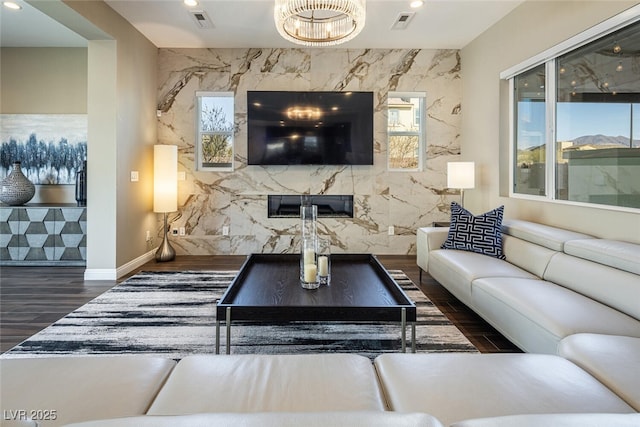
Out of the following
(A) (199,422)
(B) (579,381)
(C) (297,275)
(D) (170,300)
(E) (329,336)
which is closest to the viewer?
(A) (199,422)

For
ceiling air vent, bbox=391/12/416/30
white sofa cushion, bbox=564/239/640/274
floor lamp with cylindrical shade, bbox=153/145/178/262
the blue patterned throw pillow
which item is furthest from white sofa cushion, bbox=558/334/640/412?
floor lamp with cylindrical shade, bbox=153/145/178/262

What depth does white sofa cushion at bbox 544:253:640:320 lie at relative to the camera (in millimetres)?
1962

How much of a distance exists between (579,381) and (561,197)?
8.95 ft

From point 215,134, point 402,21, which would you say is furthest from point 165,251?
point 402,21

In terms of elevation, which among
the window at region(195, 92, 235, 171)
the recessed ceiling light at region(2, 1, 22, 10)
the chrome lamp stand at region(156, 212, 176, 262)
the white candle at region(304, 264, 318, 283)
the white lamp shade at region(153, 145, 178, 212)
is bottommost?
the chrome lamp stand at region(156, 212, 176, 262)

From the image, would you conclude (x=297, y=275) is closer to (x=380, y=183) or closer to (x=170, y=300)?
(x=170, y=300)

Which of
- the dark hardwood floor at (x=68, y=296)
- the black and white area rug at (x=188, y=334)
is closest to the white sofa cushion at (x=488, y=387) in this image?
the black and white area rug at (x=188, y=334)

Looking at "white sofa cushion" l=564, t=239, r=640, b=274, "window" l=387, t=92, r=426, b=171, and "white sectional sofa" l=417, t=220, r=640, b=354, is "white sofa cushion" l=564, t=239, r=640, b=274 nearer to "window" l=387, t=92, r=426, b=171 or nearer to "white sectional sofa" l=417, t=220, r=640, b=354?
"white sectional sofa" l=417, t=220, r=640, b=354

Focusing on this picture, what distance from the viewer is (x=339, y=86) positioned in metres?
5.29

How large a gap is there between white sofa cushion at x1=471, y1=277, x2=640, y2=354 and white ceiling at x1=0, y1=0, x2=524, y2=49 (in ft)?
10.1

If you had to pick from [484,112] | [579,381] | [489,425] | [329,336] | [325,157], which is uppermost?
[484,112]

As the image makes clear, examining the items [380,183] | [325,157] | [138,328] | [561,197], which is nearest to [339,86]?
[325,157]

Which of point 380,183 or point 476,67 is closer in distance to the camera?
point 476,67

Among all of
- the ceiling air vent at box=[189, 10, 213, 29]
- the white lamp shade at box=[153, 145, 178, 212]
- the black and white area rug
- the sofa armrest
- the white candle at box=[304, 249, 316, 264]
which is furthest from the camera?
the white lamp shade at box=[153, 145, 178, 212]
